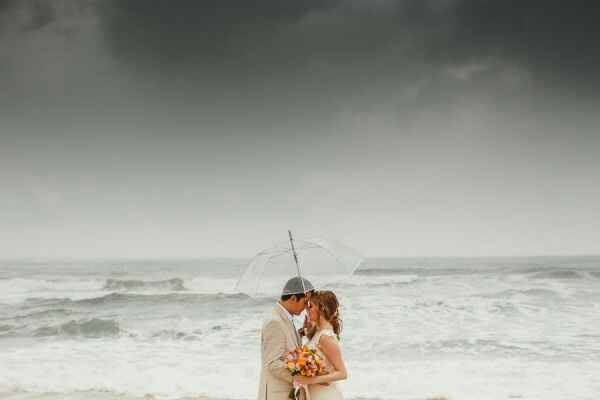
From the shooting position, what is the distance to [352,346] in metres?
11.6

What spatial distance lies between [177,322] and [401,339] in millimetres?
7497

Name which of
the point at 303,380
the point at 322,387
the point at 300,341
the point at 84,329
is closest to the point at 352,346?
the point at 322,387

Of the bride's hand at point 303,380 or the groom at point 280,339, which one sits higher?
the groom at point 280,339

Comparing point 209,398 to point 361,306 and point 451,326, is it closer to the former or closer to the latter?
point 451,326

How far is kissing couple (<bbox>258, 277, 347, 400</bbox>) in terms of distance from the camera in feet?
11.6

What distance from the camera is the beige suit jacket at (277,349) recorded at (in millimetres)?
3520

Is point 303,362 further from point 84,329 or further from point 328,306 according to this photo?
point 84,329

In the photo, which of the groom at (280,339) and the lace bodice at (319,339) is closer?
the groom at (280,339)

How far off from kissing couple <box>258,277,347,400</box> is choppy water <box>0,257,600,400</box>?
1.45ft

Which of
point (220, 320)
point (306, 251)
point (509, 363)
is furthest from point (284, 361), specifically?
point (220, 320)

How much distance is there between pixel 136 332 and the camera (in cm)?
1427

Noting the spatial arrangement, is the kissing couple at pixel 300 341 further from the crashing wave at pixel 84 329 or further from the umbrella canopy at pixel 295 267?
the crashing wave at pixel 84 329

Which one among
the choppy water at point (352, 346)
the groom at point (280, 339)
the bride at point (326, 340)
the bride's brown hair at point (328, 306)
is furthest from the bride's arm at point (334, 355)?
the choppy water at point (352, 346)

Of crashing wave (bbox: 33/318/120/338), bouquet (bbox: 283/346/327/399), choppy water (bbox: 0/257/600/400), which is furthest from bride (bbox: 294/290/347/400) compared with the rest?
crashing wave (bbox: 33/318/120/338)
